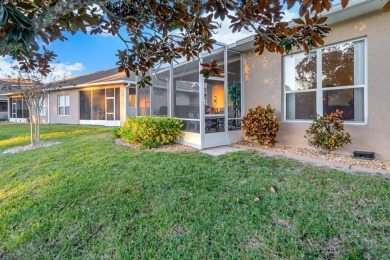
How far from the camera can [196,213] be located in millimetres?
3180

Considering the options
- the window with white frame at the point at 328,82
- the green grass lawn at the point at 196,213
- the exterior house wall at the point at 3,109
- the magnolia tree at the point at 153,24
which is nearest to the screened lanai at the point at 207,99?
the window with white frame at the point at 328,82

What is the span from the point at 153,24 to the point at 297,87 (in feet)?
17.4

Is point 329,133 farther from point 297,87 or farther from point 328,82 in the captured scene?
point 297,87

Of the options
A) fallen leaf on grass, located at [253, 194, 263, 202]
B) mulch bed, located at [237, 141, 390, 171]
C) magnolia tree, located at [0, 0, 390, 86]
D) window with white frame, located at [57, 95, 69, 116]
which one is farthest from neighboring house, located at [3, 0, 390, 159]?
window with white frame, located at [57, 95, 69, 116]

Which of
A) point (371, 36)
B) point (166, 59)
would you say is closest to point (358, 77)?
point (371, 36)

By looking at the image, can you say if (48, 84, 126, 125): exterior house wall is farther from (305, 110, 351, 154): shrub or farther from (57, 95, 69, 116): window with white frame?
(305, 110, 351, 154): shrub

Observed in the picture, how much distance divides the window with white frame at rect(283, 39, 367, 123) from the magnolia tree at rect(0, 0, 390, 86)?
3.87m

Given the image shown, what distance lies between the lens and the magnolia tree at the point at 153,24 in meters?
1.94

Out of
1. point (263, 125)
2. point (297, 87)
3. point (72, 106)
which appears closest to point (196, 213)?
point (263, 125)

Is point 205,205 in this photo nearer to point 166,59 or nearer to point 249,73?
point 166,59

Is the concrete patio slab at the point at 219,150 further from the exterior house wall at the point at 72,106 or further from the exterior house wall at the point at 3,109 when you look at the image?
the exterior house wall at the point at 3,109

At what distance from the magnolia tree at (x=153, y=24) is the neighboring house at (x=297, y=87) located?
367 centimetres

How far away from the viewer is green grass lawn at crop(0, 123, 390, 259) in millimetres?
2537

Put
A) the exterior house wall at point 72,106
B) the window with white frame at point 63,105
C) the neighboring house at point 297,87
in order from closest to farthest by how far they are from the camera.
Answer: the neighboring house at point 297,87
the exterior house wall at point 72,106
the window with white frame at point 63,105
